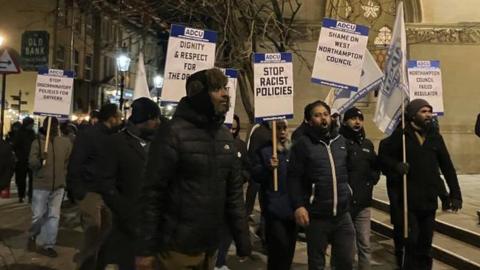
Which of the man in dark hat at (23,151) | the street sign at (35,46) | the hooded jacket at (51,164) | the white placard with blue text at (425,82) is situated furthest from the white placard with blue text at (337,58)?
the street sign at (35,46)

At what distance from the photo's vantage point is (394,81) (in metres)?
8.33

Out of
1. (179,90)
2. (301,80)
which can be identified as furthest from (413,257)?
(301,80)

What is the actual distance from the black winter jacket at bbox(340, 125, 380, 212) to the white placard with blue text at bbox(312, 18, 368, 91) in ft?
3.49

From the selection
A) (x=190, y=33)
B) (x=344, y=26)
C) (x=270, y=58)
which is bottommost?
(x=270, y=58)

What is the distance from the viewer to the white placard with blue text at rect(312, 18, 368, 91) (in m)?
8.09

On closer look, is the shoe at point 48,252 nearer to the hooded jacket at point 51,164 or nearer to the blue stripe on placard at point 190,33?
the hooded jacket at point 51,164

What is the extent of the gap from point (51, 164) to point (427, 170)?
17.1ft

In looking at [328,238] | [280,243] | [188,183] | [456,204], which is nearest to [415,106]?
[456,204]

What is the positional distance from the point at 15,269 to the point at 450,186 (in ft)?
17.3

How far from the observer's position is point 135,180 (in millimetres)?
5520

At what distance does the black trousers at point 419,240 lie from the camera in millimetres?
6645

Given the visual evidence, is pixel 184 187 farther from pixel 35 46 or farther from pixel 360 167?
pixel 35 46

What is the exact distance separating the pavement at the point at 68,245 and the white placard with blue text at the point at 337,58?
96.3 inches

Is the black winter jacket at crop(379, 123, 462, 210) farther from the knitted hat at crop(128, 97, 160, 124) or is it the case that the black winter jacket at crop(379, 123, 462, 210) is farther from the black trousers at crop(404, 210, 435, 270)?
the knitted hat at crop(128, 97, 160, 124)
